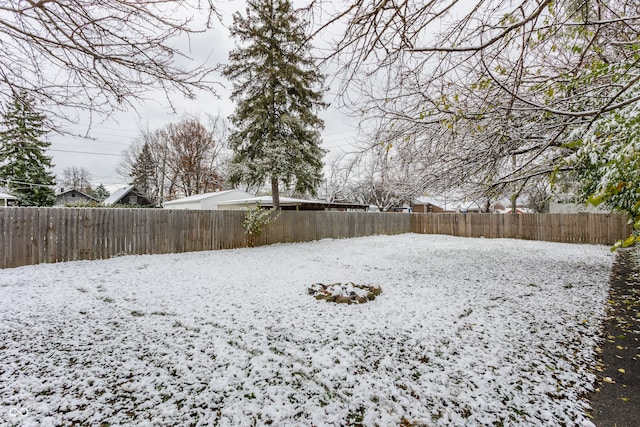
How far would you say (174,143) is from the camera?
72.1ft

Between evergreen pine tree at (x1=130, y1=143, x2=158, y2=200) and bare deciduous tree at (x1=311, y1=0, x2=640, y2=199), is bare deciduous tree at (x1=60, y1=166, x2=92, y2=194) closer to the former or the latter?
evergreen pine tree at (x1=130, y1=143, x2=158, y2=200)

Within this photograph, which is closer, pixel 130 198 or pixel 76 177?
pixel 130 198

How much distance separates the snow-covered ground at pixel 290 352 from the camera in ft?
5.92

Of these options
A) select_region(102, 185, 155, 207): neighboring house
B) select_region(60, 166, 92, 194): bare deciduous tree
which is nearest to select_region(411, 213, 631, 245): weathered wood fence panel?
select_region(102, 185, 155, 207): neighboring house

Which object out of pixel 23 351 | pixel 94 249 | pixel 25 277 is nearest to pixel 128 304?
pixel 23 351

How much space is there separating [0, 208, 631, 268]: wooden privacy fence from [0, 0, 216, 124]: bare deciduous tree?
5438 mm

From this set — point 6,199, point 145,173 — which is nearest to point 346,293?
point 6,199

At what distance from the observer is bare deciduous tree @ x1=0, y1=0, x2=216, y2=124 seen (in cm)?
214

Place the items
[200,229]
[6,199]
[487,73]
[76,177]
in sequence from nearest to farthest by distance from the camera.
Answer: [487,73]
[200,229]
[6,199]
[76,177]

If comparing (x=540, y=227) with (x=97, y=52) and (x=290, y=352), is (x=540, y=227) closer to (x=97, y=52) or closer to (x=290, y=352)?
(x=290, y=352)

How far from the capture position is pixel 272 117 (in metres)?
11.1

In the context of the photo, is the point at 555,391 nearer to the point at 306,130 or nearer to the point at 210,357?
the point at 210,357

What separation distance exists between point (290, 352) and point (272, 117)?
1005cm

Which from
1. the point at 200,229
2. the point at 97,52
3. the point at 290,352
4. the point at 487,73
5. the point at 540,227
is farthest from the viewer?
the point at 540,227
